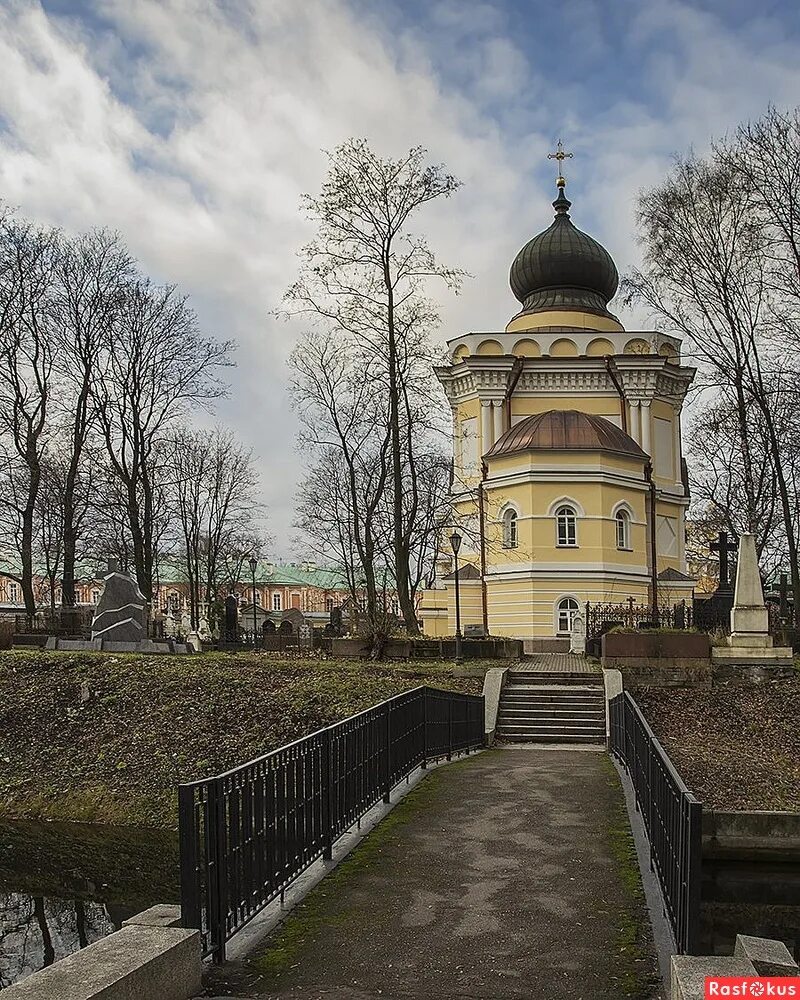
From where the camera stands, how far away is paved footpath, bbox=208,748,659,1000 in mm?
5285

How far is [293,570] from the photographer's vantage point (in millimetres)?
93375

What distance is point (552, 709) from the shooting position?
60.3 feet

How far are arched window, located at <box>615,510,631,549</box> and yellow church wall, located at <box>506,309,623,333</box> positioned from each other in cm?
920

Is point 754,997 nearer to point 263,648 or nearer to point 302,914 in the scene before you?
point 302,914

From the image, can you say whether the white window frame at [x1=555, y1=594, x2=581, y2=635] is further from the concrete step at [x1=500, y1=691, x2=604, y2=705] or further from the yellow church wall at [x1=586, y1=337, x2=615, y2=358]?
the concrete step at [x1=500, y1=691, x2=604, y2=705]

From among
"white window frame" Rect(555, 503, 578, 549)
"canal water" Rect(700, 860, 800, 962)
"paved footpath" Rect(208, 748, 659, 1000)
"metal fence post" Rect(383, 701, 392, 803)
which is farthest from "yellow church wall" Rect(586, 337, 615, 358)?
"canal water" Rect(700, 860, 800, 962)

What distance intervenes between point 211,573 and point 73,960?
1643 inches

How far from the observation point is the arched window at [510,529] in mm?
36531

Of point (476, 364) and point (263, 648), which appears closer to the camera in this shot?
point (263, 648)

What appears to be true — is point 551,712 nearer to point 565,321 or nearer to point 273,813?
point 273,813

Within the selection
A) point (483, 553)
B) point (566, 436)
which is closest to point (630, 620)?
point (483, 553)

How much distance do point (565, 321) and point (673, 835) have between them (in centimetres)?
3849

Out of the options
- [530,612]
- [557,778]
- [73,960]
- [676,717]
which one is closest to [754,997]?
[73,960]

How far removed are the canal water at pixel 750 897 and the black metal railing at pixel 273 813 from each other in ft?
9.17
